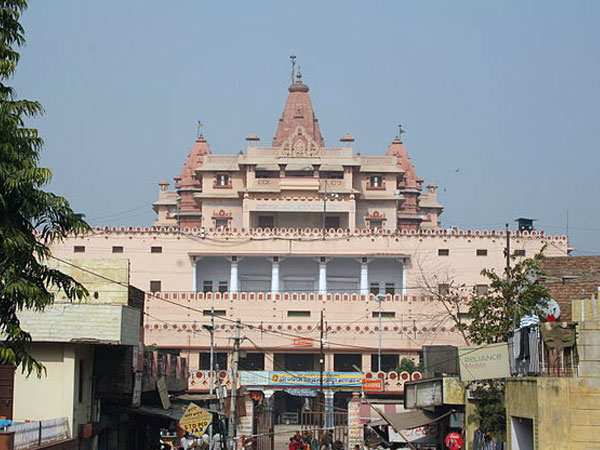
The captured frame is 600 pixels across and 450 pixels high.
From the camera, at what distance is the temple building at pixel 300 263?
66125 mm

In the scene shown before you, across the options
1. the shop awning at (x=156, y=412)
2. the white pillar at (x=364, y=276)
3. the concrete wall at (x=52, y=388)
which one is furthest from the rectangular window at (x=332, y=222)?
the concrete wall at (x=52, y=388)

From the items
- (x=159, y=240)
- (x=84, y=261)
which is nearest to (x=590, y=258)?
(x=84, y=261)

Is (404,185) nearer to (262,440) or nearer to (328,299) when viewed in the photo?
(328,299)

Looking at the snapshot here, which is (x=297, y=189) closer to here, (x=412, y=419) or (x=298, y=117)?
(x=298, y=117)

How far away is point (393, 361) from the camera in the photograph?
66.8 metres

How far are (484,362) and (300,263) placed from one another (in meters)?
51.4

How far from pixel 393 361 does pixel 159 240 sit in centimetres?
1848

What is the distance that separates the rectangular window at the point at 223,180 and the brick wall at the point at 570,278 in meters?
52.6

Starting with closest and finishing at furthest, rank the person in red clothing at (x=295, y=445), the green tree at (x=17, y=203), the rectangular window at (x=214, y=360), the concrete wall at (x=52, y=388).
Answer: the green tree at (x=17, y=203) → the concrete wall at (x=52, y=388) → the person in red clothing at (x=295, y=445) → the rectangular window at (x=214, y=360)

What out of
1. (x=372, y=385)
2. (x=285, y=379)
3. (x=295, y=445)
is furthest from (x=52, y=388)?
(x=285, y=379)

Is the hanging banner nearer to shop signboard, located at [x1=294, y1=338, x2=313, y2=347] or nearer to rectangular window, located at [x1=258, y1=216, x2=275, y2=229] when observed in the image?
shop signboard, located at [x1=294, y1=338, x2=313, y2=347]

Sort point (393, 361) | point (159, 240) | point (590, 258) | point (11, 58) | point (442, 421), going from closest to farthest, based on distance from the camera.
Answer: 1. point (11, 58)
2. point (590, 258)
3. point (442, 421)
4. point (393, 361)
5. point (159, 240)

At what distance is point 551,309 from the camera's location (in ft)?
81.8

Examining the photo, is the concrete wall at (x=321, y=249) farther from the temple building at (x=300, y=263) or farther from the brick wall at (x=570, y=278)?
the brick wall at (x=570, y=278)
